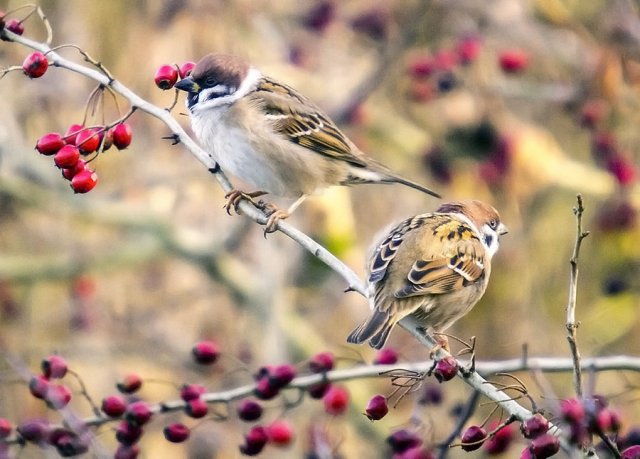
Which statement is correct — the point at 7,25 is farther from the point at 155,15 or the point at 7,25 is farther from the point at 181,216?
the point at 181,216

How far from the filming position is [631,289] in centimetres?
709

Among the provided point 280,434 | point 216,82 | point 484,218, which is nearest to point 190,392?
point 280,434

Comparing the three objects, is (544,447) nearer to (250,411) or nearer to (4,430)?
(250,411)

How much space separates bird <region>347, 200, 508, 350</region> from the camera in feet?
14.8

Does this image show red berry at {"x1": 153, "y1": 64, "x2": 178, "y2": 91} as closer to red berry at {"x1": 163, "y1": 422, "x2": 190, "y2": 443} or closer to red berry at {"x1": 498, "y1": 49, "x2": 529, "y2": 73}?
red berry at {"x1": 163, "y1": 422, "x2": 190, "y2": 443}

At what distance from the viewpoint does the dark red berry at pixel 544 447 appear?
9.52ft

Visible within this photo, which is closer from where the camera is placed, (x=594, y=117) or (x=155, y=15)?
(x=594, y=117)

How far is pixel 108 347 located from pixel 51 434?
423cm

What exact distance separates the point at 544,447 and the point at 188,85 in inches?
100

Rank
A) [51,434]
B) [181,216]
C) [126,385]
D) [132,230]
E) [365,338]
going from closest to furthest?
[51,434], [126,385], [365,338], [132,230], [181,216]

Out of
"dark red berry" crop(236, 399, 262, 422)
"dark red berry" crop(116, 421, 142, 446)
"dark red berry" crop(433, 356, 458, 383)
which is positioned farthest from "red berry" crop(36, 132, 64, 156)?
"dark red berry" crop(433, 356, 458, 383)

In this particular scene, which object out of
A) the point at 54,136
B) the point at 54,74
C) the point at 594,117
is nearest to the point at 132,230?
the point at 54,74

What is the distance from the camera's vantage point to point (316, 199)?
7887 millimetres

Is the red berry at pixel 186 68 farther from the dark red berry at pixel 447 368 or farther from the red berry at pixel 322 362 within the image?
the dark red berry at pixel 447 368
